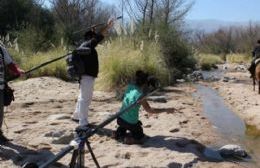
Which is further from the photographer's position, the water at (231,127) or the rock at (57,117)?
the rock at (57,117)

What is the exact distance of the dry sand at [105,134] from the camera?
711 centimetres

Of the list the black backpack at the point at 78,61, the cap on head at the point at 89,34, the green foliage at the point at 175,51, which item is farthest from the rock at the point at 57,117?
the green foliage at the point at 175,51

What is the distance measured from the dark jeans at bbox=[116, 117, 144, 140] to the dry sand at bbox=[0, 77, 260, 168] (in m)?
0.15

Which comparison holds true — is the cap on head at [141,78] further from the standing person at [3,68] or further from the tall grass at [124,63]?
the tall grass at [124,63]

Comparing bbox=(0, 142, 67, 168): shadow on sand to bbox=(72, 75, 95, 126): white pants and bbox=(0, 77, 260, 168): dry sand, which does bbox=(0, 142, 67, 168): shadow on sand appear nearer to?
bbox=(0, 77, 260, 168): dry sand

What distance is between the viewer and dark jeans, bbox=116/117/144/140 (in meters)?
7.97

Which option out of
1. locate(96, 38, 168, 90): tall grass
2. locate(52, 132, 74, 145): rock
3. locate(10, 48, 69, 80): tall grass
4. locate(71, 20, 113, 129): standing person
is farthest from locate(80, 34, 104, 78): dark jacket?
locate(10, 48, 69, 80): tall grass

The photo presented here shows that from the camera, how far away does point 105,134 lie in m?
8.49

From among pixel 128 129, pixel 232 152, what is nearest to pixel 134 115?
pixel 128 129

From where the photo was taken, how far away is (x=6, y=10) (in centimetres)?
2667

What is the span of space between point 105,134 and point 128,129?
627 millimetres

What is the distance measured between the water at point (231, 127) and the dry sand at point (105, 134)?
0.79 feet

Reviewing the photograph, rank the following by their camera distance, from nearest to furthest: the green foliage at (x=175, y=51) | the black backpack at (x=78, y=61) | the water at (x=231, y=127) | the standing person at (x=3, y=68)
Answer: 1. the standing person at (x=3, y=68)
2. the black backpack at (x=78, y=61)
3. the water at (x=231, y=127)
4. the green foliage at (x=175, y=51)

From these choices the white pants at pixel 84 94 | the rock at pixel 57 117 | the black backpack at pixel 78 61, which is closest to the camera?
the black backpack at pixel 78 61
